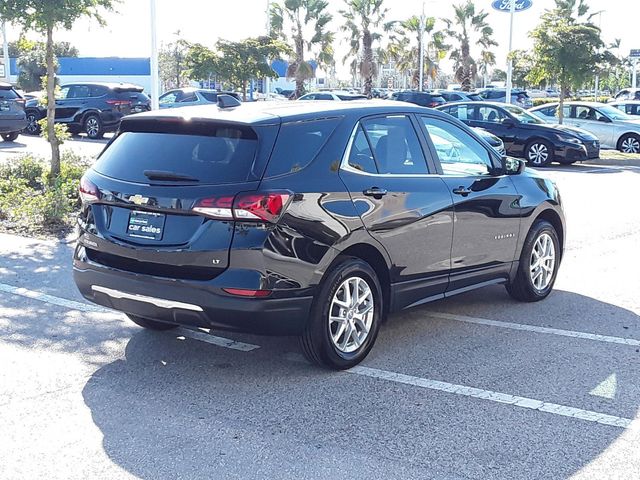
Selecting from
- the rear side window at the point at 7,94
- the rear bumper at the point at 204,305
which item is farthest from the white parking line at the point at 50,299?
the rear side window at the point at 7,94

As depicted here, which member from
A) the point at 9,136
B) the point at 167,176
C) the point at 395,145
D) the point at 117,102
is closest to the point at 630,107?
the point at 117,102

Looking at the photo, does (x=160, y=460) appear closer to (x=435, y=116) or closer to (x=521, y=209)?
(x=435, y=116)

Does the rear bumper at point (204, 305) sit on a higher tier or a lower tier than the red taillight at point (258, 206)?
lower

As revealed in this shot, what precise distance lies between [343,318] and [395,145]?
138 centimetres

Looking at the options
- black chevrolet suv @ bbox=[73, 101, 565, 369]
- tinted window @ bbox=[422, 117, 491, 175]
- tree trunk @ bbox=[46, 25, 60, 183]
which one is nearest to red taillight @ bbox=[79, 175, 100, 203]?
black chevrolet suv @ bbox=[73, 101, 565, 369]

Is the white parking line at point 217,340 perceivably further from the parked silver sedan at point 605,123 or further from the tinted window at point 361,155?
the parked silver sedan at point 605,123

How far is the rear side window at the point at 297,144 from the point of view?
16.5ft

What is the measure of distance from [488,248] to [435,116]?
114 cm

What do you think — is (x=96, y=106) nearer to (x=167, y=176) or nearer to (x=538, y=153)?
(x=538, y=153)

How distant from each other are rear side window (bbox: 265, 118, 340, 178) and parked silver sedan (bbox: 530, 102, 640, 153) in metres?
20.4

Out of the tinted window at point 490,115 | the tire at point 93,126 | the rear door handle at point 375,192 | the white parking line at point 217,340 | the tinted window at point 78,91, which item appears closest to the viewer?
the rear door handle at point 375,192

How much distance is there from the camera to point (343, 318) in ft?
17.5

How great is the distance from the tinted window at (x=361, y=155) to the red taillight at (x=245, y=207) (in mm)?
816

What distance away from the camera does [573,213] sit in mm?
12500
